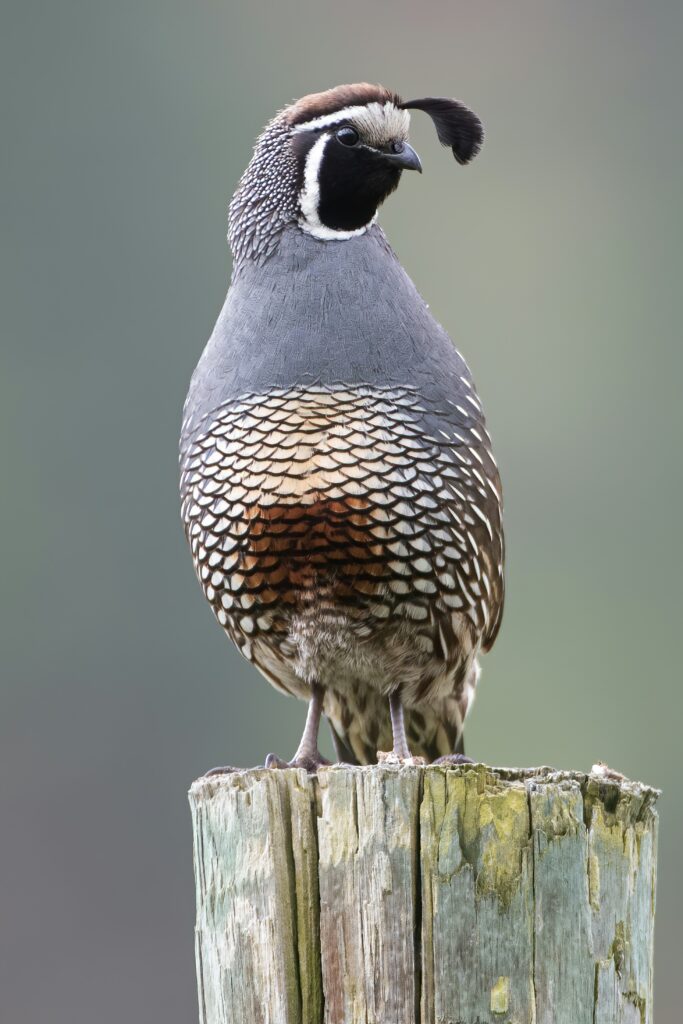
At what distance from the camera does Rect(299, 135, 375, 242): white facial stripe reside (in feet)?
16.8

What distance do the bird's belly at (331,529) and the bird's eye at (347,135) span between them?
0.75 metres

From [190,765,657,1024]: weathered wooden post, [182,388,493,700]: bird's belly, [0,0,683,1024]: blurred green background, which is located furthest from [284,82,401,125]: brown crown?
[0,0,683,1024]: blurred green background

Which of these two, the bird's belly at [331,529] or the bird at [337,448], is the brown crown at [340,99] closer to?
the bird at [337,448]

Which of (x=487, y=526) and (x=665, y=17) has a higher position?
(x=665, y=17)

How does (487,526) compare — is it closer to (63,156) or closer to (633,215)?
(63,156)

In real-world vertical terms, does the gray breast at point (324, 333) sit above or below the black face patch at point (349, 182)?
below

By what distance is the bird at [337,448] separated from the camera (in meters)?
4.77

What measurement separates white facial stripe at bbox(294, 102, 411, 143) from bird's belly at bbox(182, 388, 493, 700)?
763 millimetres

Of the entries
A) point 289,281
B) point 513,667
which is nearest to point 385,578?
point 289,281

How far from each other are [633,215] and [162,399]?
942 cm

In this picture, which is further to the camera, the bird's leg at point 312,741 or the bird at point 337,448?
the bird's leg at point 312,741

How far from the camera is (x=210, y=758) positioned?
56.2 feet

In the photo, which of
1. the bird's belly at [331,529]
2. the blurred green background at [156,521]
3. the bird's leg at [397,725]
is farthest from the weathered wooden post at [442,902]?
the blurred green background at [156,521]

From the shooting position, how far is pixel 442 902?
354 cm
